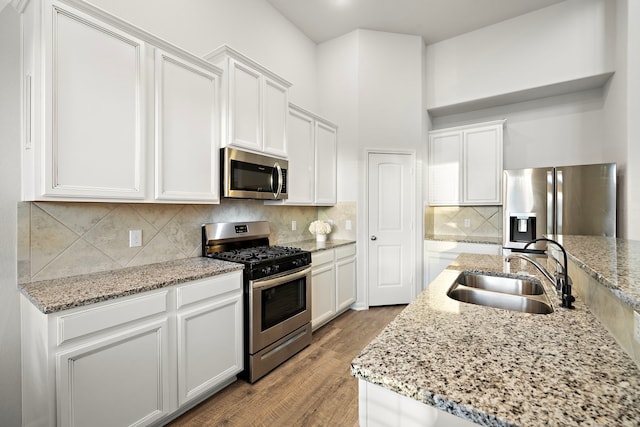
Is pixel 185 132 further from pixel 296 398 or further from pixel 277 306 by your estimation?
pixel 296 398

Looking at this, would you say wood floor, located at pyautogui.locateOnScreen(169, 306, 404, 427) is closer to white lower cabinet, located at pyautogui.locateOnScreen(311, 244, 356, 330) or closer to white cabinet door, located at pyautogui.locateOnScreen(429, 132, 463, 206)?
white lower cabinet, located at pyautogui.locateOnScreen(311, 244, 356, 330)

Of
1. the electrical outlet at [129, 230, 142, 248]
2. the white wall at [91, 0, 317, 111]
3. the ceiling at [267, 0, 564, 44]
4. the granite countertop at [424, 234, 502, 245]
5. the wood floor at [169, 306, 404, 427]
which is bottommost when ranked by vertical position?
the wood floor at [169, 306, 404, 427]

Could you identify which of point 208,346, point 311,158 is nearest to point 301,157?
point 311,158

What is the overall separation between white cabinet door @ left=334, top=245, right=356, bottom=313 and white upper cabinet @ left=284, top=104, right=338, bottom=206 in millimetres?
682

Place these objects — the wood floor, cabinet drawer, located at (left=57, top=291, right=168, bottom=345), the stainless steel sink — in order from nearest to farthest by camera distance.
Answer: cabinet drawer, located at (left=57, top=291, right=168, bottom=345) < the stainless steel sink < the wood floor

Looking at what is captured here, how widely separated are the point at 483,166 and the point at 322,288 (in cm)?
274

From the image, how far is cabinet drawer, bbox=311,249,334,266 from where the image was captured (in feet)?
9.72

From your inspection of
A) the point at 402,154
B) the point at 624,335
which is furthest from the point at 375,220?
the point at 624,335

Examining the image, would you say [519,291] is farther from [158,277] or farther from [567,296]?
[158,277]

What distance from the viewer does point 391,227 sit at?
3.94 m

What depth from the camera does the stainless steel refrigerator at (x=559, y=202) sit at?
2.94 m

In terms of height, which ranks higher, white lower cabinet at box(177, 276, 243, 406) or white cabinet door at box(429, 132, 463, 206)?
white cabinet door at box(429, 132, 463, 206)

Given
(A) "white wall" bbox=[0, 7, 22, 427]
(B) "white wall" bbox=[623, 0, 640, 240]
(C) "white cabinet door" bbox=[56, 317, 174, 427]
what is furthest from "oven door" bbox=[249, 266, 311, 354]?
(B) "white wall" bbox=[623, 0, 640, 240]

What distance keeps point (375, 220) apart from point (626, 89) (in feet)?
9.22
